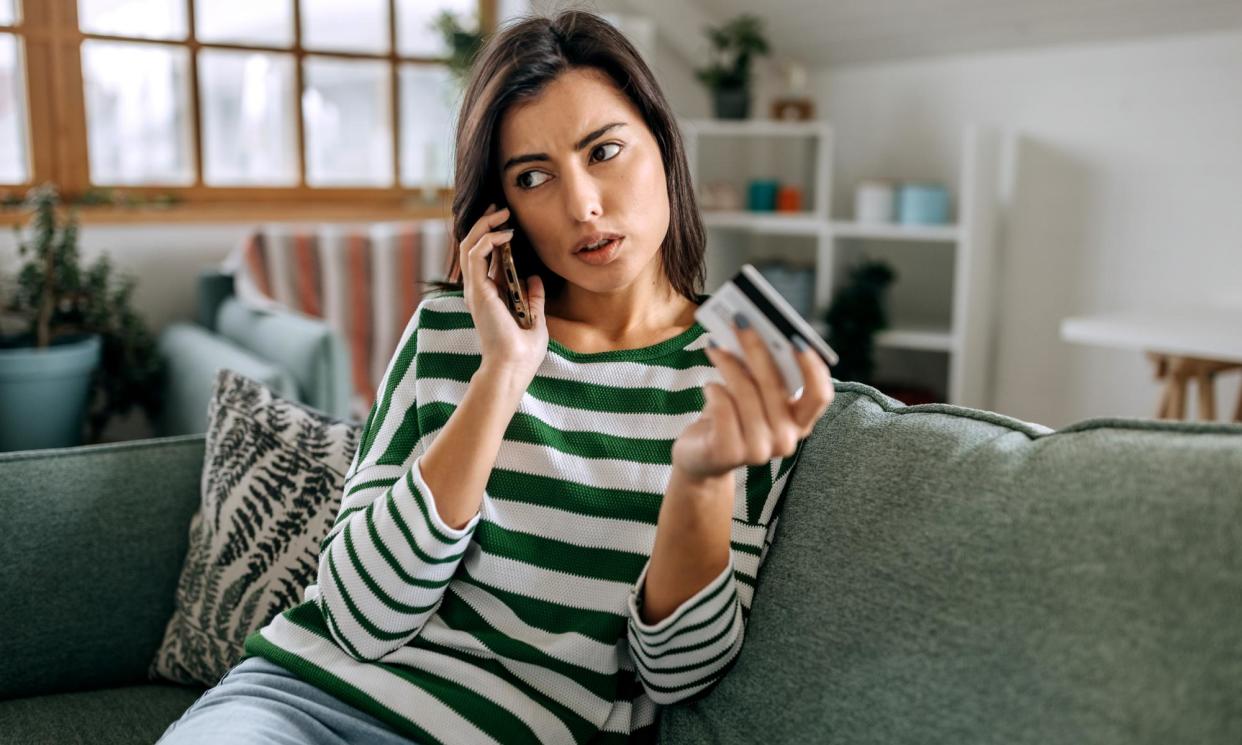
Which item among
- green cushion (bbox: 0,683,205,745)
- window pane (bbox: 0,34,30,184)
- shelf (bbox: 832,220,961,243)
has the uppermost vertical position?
window pane (bbox: 0,34,30,184)

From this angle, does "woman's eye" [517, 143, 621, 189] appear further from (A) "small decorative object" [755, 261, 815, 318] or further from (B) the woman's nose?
(A) "small decorative object" [755, 261, 815, 318]

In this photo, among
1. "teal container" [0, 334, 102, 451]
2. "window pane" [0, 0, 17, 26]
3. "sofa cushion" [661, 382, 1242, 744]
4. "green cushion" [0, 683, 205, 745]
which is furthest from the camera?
"window pane" [0, 0, 17, 26]

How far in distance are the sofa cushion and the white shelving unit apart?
204 cm

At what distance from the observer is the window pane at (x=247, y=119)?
130 inches

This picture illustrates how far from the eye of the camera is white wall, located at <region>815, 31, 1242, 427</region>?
2.80m

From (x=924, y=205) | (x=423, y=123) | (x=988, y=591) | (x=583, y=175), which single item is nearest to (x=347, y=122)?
(x=423, y=123)

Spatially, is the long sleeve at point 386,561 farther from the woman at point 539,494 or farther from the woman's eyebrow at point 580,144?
the woman's eyebrow at point 580,144

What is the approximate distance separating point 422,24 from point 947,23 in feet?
5.76

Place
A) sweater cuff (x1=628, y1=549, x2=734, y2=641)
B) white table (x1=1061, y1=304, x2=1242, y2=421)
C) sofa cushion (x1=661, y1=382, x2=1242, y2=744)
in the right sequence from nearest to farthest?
sofa cushion (x1=661, y1=382, x2=1242, y2=744) → sweater cuff (x1=628, y1=549, x2=734, y2=641) → white table (x1=1061, y1=304, x2=1242, y2=421)

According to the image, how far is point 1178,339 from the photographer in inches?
87.6

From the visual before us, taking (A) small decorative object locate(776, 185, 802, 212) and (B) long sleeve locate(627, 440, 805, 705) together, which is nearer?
(B) long sleeve locate(627, 440, 805, 705)

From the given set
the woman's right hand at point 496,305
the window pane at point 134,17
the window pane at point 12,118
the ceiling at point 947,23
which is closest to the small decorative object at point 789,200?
the ceiling at point 947,23

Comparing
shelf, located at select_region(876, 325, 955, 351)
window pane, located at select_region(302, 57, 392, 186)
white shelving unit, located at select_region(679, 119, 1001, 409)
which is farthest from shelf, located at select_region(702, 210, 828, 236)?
window pane, located at select_region(302, 57, 392, 186)

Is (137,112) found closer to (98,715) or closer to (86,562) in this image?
(86,562)
